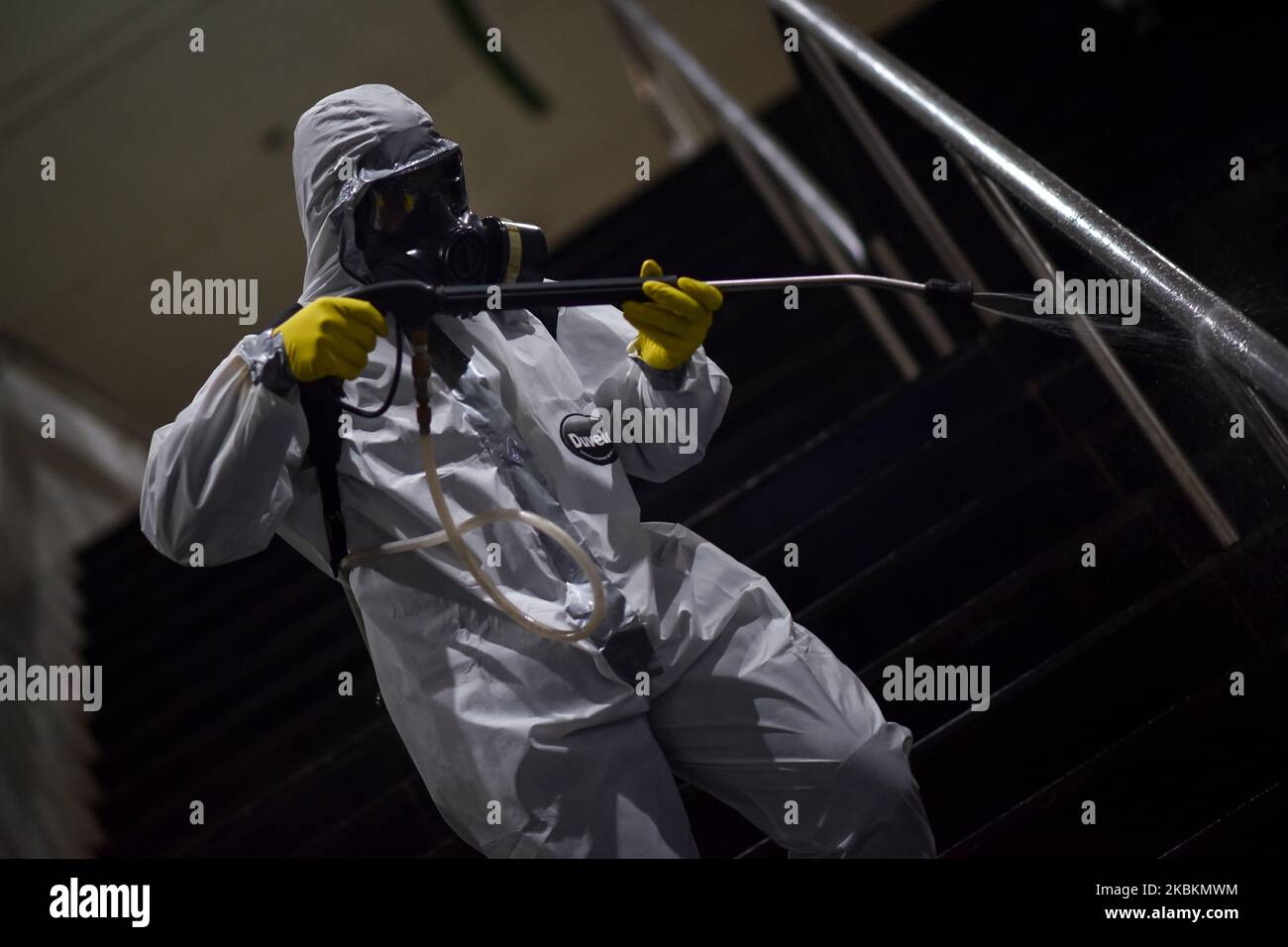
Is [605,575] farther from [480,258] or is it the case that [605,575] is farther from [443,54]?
[443,54]

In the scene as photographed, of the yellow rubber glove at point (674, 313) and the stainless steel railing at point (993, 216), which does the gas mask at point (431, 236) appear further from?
the stainless steel railing at point (993, 216)

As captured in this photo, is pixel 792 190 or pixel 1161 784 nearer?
pixel 1161 784

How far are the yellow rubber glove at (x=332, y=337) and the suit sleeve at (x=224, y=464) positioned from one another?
75 millimetres

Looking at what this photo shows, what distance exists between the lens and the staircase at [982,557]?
1.98m

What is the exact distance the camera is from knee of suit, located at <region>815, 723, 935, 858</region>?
181 centimetres

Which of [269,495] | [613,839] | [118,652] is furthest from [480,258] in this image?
[118,652]

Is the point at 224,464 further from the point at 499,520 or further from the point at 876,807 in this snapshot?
the point at 876,807

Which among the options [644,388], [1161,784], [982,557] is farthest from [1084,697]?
[644,388]

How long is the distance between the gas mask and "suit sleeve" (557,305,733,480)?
0.54 feet

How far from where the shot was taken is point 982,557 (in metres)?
2.50

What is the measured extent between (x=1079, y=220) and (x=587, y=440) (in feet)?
2.62

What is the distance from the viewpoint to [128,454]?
5.30 meters

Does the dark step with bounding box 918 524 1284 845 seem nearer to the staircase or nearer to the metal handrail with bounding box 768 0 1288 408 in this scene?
the staircase

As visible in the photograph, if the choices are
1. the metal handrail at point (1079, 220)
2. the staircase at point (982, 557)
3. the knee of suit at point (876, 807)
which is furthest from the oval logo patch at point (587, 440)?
the metal handrail at point (1079, 220)
